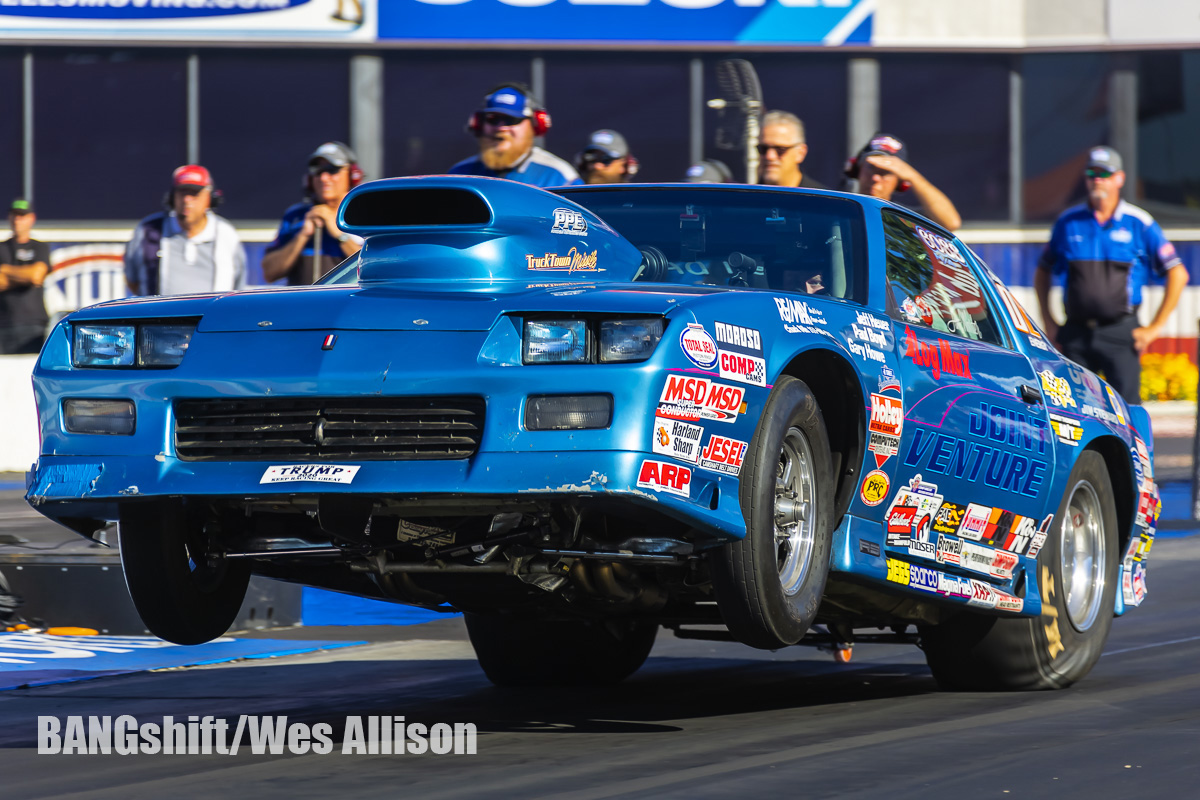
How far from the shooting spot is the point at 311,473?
4762mm

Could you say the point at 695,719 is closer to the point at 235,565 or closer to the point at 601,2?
the point at 235,565

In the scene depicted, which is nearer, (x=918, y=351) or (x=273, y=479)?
(x=273, y=479)

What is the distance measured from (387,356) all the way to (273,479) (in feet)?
1.33

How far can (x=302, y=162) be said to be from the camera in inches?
874

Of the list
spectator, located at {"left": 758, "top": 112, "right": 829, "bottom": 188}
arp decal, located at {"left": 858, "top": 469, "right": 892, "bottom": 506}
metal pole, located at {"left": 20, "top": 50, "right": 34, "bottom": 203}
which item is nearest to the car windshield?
arp decal, located at {"left": 858, "top": 469, "right": 892, "bottom": 506}

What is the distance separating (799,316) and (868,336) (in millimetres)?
431

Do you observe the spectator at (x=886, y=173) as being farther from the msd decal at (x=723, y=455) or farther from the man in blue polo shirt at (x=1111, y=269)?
the msd decal at (x=723, y=455)

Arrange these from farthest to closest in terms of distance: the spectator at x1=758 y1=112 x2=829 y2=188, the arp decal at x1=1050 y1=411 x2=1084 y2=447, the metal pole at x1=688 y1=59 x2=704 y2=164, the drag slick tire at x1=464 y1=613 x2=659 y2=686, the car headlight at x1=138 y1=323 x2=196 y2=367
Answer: the metal pole at x1=688 y1=59 x2=704 y2=164, the spectator at x1=758 y1=112 x2=829 y2=188, the drag slick tire at x1=464 y1=613 x2=659 y2=686, the arp decal at x1=1050 y1=411 x2=1084 y2=447, the car headlight at x1=138 y1=323 x2=196 y2=367

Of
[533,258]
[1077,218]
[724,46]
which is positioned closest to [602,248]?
[533,258]

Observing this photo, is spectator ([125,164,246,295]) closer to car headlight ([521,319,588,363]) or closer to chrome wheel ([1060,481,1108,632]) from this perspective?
chrome wheel ([1060,481,1108,632])

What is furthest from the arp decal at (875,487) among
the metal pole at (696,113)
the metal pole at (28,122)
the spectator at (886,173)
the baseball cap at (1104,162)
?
the metal pole at (28,122)

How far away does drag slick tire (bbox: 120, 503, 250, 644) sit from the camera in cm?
515

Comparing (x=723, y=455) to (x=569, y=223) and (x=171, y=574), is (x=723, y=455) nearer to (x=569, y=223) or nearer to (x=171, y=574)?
(x=569, y=223)

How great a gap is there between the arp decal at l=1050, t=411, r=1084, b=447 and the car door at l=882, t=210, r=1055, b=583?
0.07 metres
